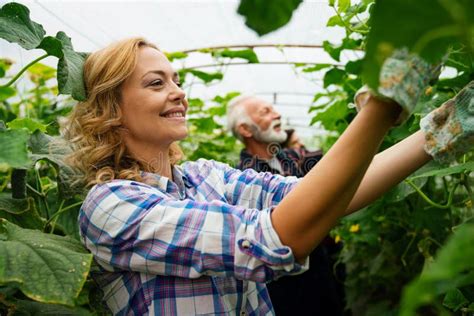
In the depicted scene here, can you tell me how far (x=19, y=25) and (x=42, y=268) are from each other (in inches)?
22.5

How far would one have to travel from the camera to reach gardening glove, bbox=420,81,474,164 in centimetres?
78

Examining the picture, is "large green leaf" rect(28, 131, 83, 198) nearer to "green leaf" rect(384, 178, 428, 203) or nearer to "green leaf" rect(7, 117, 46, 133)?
"green leaf" rect(7, 117, 46, 133)

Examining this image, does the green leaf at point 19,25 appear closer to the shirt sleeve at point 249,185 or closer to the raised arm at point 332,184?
the shirt sleeve at point 249,185

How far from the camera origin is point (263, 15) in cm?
41

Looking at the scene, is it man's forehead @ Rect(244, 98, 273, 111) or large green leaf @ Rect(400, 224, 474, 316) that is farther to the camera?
man's forehead @ Rect(244, 98, 273, 111)

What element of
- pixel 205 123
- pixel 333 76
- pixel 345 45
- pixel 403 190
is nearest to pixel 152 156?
pixel 403 190

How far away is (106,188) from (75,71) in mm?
312

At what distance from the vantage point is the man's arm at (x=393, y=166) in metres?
0.89

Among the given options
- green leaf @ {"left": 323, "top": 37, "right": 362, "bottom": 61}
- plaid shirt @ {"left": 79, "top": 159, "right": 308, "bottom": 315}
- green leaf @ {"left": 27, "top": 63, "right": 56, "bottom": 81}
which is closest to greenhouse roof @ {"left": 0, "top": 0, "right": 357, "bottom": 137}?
green leaf @ {"left": 27, "top": 63, "right": 56, "bottom": 81}

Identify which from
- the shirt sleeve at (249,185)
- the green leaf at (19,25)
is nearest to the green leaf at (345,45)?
the shirt sleeve at (249,185)

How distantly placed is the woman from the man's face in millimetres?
1781

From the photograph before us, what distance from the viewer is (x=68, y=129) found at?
55.2 inches

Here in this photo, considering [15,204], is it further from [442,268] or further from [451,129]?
[442,268]

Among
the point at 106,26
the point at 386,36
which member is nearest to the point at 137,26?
the point at 106,26
